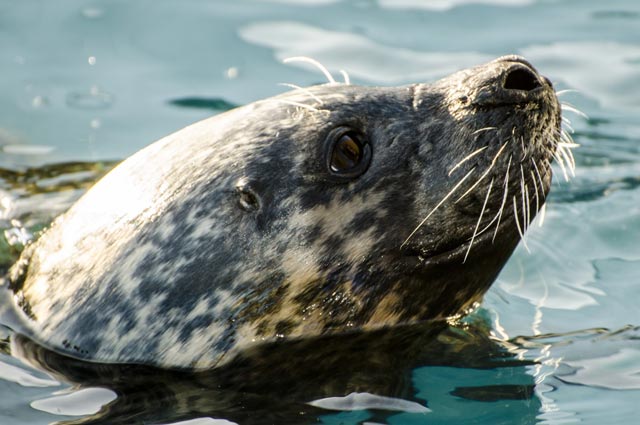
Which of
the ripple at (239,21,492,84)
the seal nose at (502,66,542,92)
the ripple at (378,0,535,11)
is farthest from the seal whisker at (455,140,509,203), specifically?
the ripple at (378,0,535,11)

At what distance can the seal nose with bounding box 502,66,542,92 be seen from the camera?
5324mm

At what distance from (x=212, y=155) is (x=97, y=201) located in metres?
0.66

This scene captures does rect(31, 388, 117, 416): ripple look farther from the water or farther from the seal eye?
the seal eye

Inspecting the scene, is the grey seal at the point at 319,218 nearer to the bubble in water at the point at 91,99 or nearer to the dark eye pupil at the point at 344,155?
the dark eye pupil at the point at 344,155

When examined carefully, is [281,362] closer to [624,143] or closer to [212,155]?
[212,155]

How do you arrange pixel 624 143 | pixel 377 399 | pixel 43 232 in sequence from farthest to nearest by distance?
1. pixel 624 143
2. pixel 43 232
3. pixel 377 399

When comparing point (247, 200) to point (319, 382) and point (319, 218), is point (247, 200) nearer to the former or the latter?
point (319, 218)

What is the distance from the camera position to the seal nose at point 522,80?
5324 millimetres

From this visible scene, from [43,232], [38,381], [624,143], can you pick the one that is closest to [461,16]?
[624,143]

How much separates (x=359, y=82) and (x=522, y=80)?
3865 millimetres

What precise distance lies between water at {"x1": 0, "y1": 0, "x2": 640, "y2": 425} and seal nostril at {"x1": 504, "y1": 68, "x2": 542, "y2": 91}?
1154 mm

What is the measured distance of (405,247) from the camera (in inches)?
207

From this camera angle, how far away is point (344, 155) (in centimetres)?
523

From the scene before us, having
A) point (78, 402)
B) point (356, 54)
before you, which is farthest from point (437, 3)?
point (78, 402)
